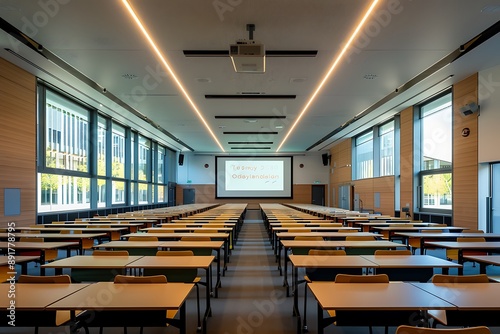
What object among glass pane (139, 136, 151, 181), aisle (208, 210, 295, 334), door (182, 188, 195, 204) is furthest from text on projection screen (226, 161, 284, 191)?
aisle (208, 210, 295, 334)

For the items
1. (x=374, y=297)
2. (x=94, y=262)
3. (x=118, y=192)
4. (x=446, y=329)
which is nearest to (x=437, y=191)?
(x=374, y=297)

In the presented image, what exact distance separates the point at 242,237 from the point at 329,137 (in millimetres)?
9768

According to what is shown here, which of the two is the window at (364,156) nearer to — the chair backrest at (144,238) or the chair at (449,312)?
the chair backrest at (144,238)

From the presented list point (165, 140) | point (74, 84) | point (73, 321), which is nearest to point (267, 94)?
point (74, 84)

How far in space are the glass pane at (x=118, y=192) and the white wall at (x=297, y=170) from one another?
1051cm

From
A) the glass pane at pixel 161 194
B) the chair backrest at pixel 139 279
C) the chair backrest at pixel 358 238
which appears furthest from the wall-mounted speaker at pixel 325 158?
the chair backrest at pixel 139 279

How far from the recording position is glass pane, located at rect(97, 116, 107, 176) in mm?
14414

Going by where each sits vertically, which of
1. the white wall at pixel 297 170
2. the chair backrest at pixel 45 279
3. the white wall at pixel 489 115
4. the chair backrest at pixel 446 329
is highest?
the white wall at pixel 489 115

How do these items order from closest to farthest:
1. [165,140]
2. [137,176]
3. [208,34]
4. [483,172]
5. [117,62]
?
[208,34]
[117,62]
[483,172]
[137,176]
[165,140]

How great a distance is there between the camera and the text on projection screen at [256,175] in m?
25.6

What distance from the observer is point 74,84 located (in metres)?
10.4

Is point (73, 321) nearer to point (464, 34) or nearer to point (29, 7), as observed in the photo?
point (29, 7)

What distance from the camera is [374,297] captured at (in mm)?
2625

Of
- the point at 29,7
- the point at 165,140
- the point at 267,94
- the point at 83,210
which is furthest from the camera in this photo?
the point at 165,140
